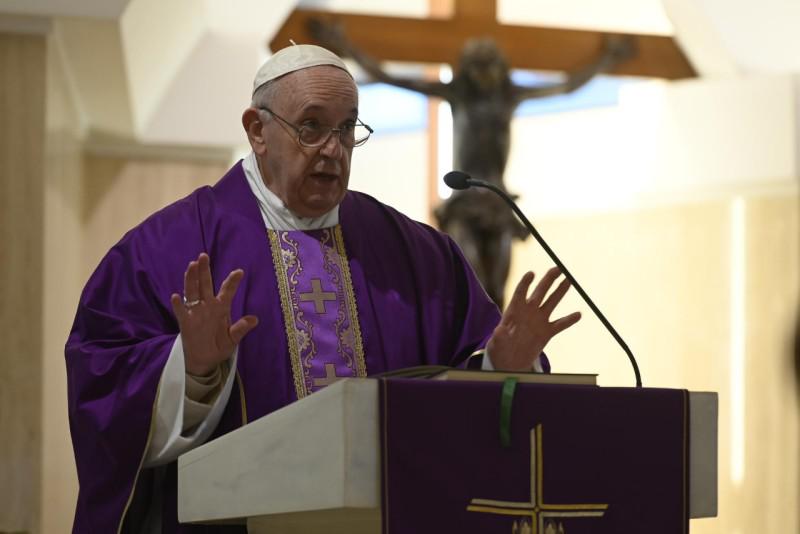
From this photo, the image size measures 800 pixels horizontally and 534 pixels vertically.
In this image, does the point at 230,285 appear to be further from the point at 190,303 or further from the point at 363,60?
the point at 363,60

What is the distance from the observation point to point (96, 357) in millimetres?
3236

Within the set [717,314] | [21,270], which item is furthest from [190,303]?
[717,314]

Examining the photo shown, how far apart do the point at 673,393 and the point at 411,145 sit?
381 inches

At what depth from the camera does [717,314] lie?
34.5 feet

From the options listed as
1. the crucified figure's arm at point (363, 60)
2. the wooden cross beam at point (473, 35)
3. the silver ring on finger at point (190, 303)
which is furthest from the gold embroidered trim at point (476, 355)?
the wooden cross beam at point (473, 35)

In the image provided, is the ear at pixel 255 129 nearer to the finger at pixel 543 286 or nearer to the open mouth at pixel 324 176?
the open mouth at pixel 324 176

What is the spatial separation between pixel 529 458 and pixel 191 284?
0.80m

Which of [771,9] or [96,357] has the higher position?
[771,9]

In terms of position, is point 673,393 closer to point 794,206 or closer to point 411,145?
point 794,206

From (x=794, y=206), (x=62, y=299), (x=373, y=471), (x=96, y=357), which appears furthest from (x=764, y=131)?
(x=373, y=471)

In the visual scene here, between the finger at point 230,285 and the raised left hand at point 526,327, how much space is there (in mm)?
593

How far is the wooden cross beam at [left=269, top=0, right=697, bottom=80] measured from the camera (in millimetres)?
10219

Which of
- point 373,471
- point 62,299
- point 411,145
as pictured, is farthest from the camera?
point 411,145

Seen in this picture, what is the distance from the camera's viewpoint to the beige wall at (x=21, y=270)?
6211 millimetres
